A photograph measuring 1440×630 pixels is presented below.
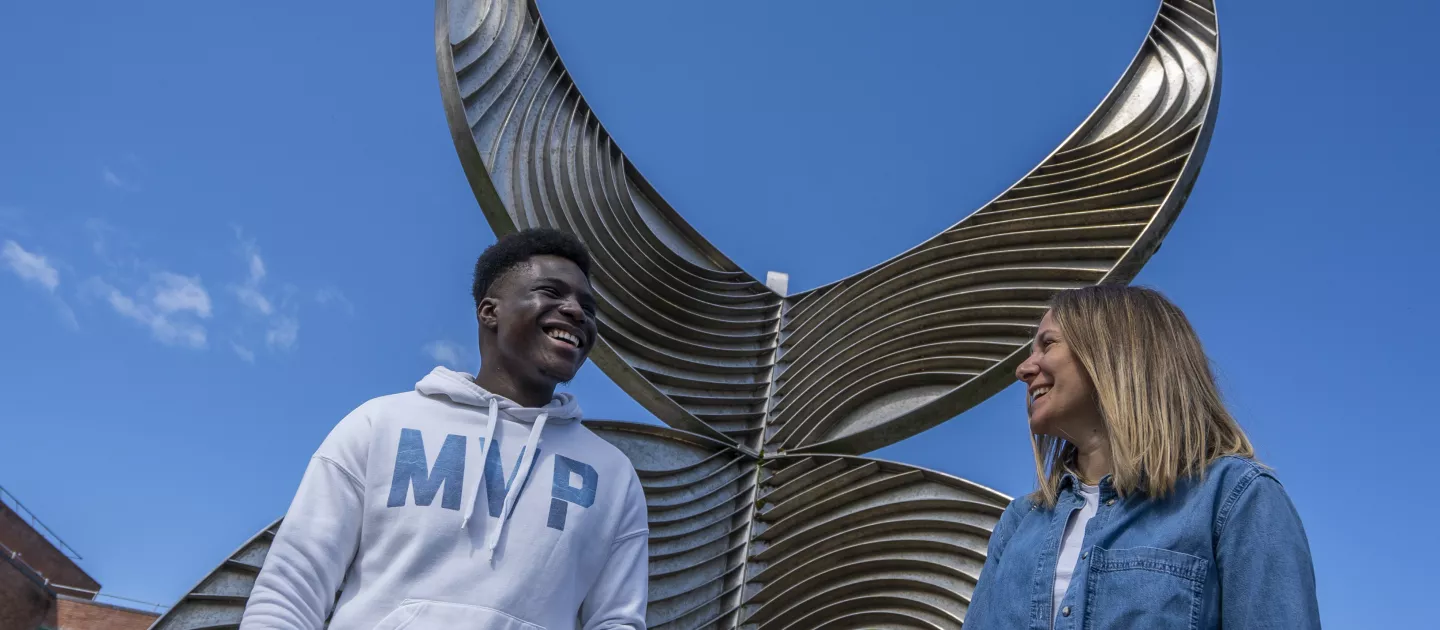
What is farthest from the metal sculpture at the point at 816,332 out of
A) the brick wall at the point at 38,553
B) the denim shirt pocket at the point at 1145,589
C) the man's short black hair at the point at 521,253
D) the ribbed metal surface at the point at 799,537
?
the brick wall at the point at 38,553

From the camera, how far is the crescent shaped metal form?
916 cm

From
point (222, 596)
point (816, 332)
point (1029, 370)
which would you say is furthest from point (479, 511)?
point (816, 332)

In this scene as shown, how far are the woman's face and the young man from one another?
1382mm

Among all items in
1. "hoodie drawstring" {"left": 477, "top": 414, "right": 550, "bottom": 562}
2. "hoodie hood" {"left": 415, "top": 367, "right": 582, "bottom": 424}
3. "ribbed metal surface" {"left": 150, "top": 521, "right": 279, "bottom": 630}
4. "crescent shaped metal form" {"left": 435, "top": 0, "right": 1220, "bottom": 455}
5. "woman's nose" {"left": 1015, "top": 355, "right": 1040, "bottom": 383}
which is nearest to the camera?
"woman's nose" {"left": 1015, "top": 355, "right": 1040, "bottom": 383}

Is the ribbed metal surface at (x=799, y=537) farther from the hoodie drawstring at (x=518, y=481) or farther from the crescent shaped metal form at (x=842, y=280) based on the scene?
the hoodie drawstring at (x=518, y=481)

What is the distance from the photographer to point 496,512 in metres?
3.84

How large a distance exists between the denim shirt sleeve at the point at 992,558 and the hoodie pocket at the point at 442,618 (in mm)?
1240

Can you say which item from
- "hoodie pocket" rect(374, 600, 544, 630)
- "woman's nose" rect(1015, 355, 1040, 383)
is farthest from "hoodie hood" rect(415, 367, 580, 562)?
"woman's nose" rect(1015, 355, 1040, 383)

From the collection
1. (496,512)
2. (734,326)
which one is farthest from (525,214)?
(496,512)

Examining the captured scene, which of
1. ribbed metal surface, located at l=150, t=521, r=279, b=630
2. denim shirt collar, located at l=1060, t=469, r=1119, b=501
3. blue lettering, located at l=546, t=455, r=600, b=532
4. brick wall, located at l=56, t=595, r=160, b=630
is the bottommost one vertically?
denim shirt collar, located at l=1060, t=469, r=1119, b=501

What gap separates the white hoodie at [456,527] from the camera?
3639 millimetres

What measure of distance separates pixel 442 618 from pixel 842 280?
7.52 m

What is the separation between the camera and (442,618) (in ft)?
11.7

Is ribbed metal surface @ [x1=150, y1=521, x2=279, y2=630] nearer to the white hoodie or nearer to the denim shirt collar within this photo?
the white hoodie
